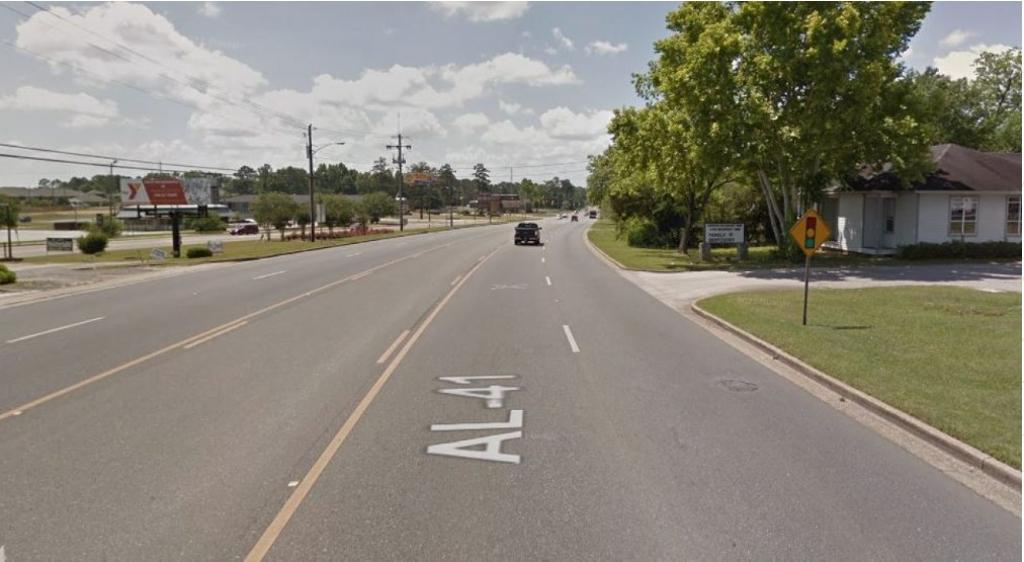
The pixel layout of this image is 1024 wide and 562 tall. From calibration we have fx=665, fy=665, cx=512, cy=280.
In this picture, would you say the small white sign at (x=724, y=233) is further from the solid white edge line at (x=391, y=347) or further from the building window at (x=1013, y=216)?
the solid white edge line at (x=391, y=347)

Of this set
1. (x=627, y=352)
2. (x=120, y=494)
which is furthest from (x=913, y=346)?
(x=120, y=494)

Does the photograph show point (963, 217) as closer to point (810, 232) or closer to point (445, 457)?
point (810, 232)

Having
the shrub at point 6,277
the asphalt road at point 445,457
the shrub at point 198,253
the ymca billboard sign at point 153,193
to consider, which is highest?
the ymca billboard sign at point 153,193

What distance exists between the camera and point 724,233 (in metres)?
29.3

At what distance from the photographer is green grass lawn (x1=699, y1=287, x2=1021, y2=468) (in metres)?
7.08

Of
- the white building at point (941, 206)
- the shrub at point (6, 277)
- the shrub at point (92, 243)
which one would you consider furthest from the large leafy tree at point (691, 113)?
the shrub at point (92, 243)

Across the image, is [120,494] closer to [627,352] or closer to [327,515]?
[327,515]

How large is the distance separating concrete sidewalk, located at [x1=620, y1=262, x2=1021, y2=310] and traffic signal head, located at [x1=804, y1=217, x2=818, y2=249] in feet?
13.1

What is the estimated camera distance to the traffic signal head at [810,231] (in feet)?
41.5

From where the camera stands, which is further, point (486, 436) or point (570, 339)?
point (570, 339)

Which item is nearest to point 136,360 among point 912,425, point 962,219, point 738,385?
point 738,385

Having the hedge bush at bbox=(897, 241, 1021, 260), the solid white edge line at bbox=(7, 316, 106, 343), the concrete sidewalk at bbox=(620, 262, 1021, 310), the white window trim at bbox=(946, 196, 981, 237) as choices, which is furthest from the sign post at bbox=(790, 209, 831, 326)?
the white window trim at bbox=(946, 196, 981, 237)

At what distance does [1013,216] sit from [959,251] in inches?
169

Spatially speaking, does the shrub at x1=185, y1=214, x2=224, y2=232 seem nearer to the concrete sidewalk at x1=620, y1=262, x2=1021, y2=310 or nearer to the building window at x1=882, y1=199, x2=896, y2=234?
the concrete sidewalk at x1=620, y1=262, x2=1021, y2=310
